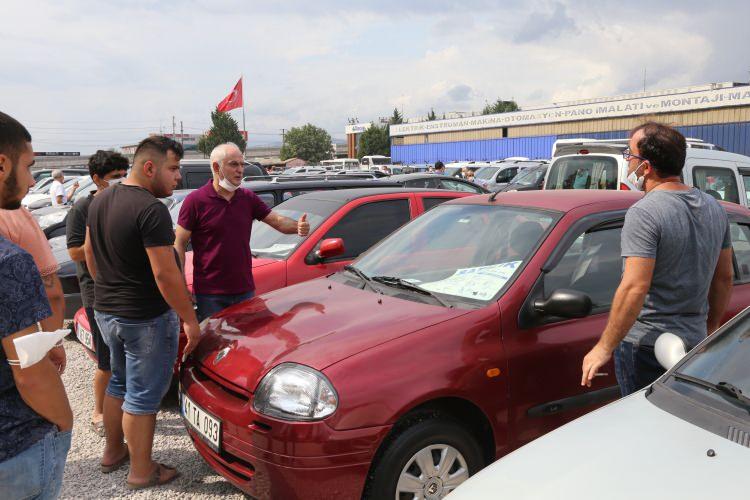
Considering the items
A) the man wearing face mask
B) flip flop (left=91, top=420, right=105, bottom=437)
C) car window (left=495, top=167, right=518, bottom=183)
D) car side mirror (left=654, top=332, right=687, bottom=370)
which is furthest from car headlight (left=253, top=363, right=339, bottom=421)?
car window (left=495, top=167, right=518, bottom=183)

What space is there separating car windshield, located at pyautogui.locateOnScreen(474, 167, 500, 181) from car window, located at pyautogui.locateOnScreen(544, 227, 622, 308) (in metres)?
19.0

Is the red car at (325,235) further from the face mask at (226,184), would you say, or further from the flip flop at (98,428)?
the face mask at (226,184)

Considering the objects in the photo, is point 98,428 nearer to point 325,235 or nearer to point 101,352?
point 101,352

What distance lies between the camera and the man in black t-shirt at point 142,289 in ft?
10.6

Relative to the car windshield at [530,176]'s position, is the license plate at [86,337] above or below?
below

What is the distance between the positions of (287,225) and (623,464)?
A: 3179 millimetres

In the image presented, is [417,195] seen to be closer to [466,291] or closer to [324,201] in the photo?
[324,201]

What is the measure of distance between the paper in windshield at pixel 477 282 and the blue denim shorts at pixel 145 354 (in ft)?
4.73

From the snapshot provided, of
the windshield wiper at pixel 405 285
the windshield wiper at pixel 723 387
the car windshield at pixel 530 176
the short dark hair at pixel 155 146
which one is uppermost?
the short dark hair at pixel 155 146

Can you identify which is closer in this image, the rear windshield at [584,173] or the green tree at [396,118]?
the rear windshield at [584,173]

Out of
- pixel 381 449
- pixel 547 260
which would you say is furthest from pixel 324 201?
pixel 381 449

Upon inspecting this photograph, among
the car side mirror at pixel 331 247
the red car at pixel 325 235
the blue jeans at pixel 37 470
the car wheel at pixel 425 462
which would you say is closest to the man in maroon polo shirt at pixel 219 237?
the red car at pixel 325 235

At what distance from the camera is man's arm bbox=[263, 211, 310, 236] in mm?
4531

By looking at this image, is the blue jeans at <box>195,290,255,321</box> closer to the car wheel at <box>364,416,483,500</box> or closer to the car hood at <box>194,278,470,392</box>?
the car hood at <box>194,278,470,392</box>
